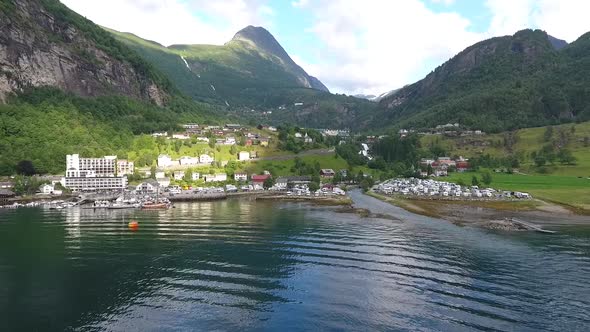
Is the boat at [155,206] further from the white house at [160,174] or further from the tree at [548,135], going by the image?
the tree at [548,135]

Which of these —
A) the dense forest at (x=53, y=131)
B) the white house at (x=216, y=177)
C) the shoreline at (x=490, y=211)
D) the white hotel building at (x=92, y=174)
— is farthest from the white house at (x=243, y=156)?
the shoreline at (x=490, y=211)

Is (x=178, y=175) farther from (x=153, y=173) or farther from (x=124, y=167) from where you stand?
(x=124, y=167)

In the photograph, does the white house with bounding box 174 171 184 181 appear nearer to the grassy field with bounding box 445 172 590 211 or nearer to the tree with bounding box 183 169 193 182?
the tree with bounding box 183 169 193 182

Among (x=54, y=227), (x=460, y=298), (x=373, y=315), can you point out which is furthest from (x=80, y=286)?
(x=54, y=227)

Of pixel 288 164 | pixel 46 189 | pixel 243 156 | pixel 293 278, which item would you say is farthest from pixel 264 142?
pixel 293 278

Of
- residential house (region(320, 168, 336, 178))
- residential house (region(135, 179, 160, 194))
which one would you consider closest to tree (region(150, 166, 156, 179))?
residential house (region(135, 179, 160, 194))

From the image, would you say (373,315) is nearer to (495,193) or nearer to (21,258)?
(21,258)
